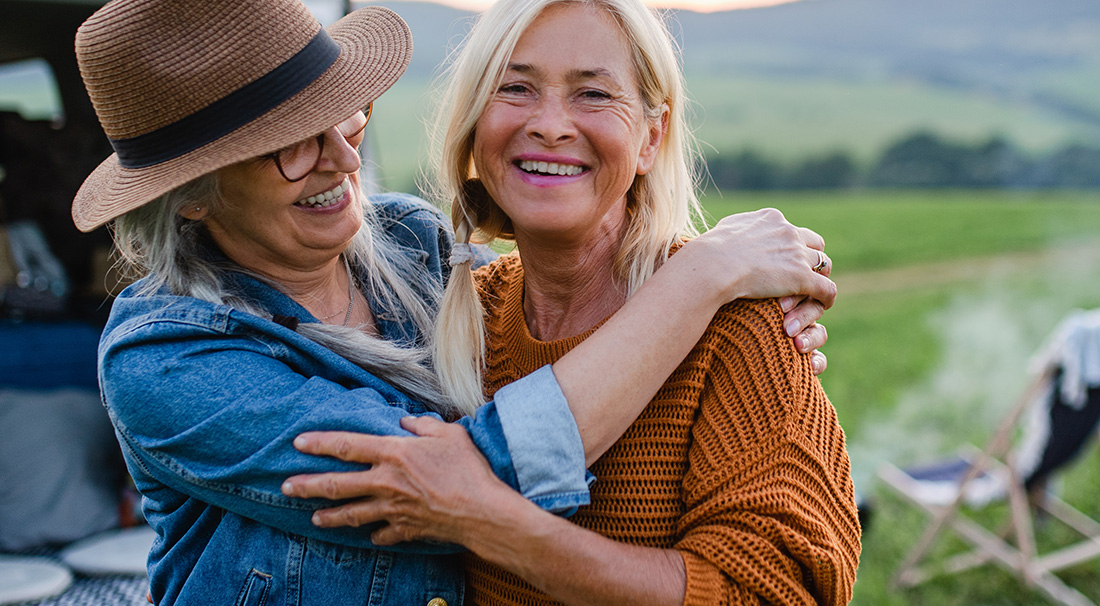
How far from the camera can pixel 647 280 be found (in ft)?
5.64

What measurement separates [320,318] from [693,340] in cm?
97

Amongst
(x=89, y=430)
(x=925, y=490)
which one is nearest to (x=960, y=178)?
(x=925, y=490)

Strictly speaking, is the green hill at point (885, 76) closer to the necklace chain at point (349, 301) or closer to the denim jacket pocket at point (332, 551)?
the necklace chain at point (349, 301)

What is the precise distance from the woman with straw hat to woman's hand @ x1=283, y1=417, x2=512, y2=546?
0.03 m

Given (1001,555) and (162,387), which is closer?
(162,387)

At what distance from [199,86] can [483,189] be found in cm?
73

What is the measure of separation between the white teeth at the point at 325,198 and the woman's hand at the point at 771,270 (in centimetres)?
78

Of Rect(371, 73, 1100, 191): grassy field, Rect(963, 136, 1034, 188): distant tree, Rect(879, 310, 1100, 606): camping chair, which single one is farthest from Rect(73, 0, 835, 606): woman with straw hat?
Rect(963, 136, 1034, 188): distant tree

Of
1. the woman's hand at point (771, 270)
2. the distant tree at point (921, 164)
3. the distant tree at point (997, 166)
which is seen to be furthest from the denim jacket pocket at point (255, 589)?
the distant tree at point (921, 164)

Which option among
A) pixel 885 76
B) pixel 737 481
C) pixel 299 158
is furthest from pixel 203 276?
pixel 885 76

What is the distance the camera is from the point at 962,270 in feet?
49.9

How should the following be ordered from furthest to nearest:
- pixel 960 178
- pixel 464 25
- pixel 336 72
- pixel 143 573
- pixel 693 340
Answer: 1. pixel 960 178
2. pixel 143 573
3. pixel 464 25
4. pixel 336 72
5. pixel 693 340

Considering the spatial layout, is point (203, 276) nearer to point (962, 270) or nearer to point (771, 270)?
point (771, 270)

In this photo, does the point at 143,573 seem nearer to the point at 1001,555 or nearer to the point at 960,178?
the point at 1001,555
